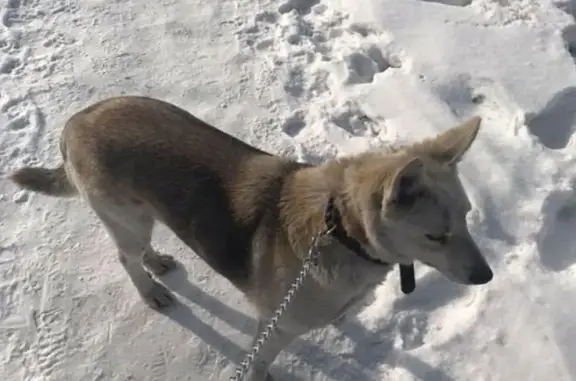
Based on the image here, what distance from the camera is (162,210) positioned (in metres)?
3.20

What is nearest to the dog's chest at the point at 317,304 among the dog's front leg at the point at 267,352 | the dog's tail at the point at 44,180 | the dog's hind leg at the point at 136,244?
the dog's front leg at the point at 267,352

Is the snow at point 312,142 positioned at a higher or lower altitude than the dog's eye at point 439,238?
lower

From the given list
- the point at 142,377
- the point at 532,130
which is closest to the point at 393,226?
the point at 142,377

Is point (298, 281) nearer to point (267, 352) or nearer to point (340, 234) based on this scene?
point (340, 234)

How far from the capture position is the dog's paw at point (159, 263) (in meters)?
4.05

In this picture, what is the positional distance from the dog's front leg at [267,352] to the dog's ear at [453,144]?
3.64 feet

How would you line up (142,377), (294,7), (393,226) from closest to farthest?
(393,226)
(142,377)
(294,7)

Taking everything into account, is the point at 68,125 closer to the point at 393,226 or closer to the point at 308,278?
the point at 308,278

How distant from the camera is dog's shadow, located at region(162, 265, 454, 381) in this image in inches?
145

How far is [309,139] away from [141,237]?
1.46m

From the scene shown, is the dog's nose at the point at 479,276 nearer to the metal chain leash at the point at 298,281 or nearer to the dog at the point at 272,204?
the dog at the point at 272,204

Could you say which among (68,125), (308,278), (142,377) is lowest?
(142,377)

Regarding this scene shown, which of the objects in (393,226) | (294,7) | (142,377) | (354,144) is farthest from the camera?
(294,7)

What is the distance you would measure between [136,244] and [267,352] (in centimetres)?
83
